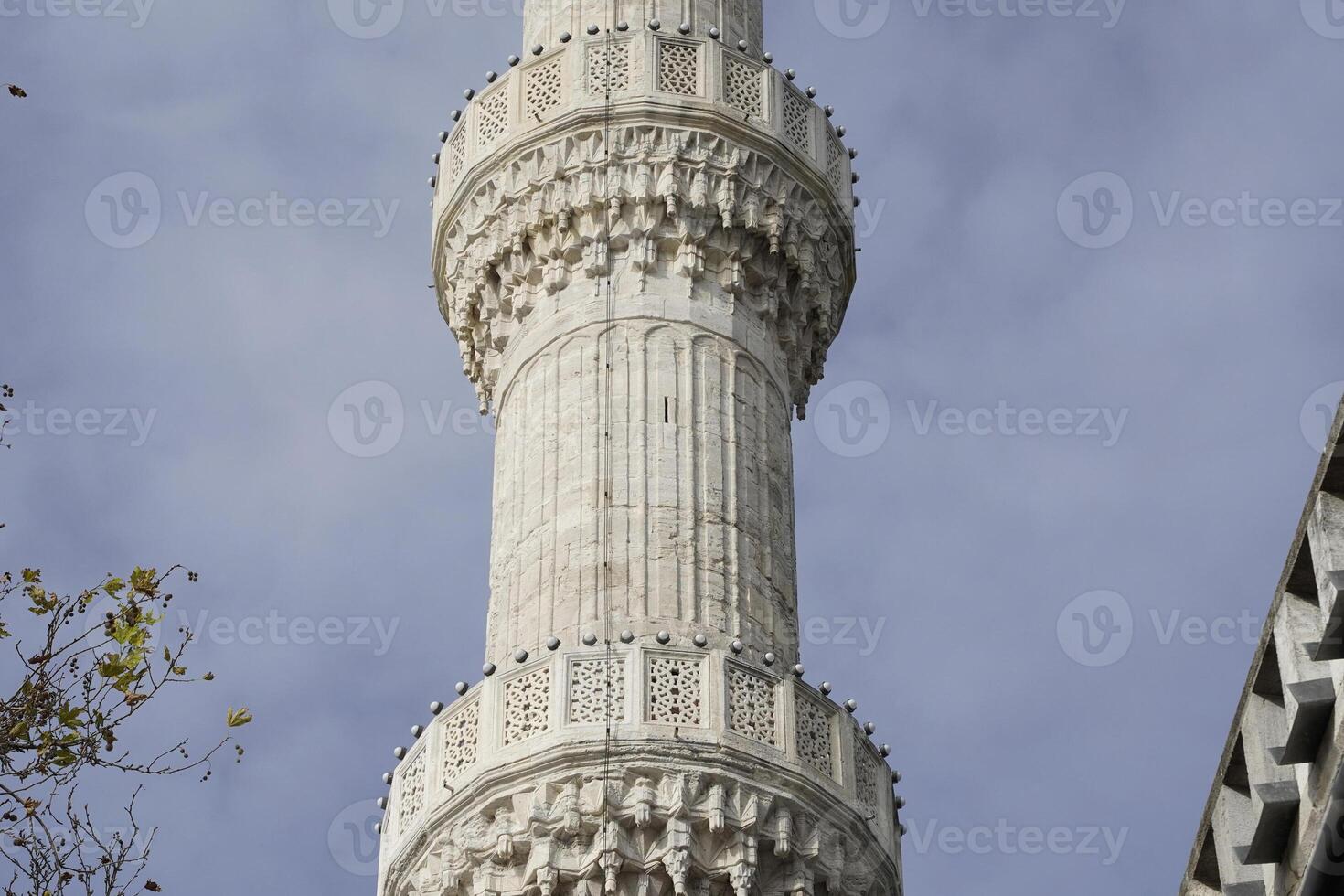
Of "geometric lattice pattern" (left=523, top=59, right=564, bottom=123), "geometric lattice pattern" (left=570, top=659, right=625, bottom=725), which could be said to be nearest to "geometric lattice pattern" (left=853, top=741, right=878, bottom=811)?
"geometric lattice pattern" (left=570, top=659, right=625, bottom=725)

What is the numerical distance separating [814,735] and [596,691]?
127 centimetres

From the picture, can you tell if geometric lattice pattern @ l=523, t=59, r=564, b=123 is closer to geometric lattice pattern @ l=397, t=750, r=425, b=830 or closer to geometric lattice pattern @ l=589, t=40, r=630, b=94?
geometric lattice pattern @ l=589, t=40, r=630, b=94

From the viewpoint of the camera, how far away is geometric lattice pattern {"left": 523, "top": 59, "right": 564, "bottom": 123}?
58.7 feet

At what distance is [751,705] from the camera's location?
14820mm

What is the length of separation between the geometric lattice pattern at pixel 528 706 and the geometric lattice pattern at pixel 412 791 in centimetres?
74

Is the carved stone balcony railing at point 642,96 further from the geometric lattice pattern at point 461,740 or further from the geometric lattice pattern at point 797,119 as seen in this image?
the geometric lattice pattern at point 461,740

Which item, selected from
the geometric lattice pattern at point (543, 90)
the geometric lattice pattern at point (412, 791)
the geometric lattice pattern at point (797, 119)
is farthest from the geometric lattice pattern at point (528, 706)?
the geometric lattice pattern at point (797, 119)

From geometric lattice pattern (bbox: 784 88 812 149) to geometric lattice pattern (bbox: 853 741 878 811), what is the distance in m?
4.55

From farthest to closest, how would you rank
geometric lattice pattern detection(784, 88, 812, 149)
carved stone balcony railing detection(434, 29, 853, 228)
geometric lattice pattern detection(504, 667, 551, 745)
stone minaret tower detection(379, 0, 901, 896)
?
geometric lattice pattern detection(784, 88, 812, 149) < carved stone balcony railing detection(434, 29, 853, 228) < geometric lattice pattern detection(504, 667, 551, 745) < stone minaret tower detection(379, 0, 901, 896)

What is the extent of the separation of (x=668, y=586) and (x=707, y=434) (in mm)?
1226

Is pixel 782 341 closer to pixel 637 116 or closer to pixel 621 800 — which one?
pixel 637 116

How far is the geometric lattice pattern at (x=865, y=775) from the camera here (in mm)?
15195

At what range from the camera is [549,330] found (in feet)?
56.2

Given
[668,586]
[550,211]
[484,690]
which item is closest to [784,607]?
[668,586]
